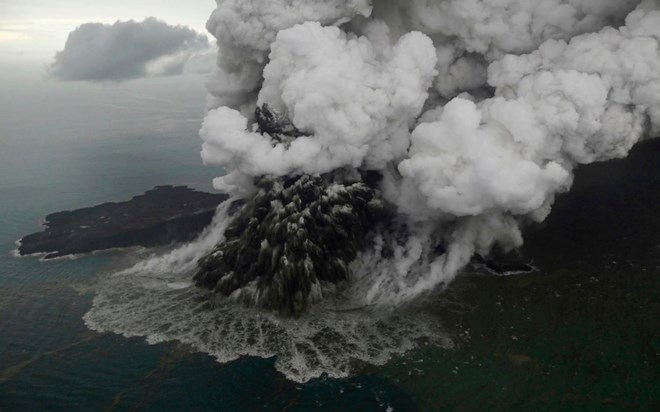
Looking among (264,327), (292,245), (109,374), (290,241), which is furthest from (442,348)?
(109,374)

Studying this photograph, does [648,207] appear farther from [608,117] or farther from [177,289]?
[177,289]

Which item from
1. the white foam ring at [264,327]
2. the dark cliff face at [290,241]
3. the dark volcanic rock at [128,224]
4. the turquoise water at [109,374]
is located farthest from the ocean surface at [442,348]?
the dark volcanic rock at [128,224]

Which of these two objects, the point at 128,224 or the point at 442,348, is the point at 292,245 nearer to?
the point at 442,348

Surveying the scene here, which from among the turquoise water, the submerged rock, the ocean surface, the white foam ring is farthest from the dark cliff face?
the turquoise water

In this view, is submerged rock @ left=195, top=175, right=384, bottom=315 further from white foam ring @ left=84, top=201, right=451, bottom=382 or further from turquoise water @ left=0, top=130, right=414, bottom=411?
turquoise water @ left=0, top=130, right=414, bottom=411

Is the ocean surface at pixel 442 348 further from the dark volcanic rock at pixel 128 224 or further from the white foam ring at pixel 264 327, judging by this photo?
the dark volcanic rock at pixel 128 224

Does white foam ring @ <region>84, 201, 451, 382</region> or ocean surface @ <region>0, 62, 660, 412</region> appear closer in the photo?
ocean surface @ <region>0, 62, 660, 412</region>
